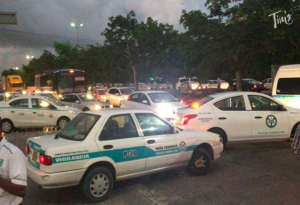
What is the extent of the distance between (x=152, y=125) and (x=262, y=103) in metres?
4.28

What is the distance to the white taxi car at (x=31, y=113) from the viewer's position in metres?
13.1

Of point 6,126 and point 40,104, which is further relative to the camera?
point 40,104

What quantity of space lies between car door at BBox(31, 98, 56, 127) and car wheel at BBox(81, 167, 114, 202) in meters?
9.00

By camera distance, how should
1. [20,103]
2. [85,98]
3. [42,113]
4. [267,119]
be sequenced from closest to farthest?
1. [267,119]
2. [20,103]
3. [42,113]
4. [85,98]

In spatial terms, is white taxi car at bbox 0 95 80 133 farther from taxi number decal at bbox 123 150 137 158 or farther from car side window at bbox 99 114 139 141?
taxi number decal at bbox 123 150 137 158

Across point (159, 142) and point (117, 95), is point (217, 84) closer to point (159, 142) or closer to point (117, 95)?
point (117, 95)

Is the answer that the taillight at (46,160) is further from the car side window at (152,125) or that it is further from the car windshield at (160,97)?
the car windshield at (160,97)

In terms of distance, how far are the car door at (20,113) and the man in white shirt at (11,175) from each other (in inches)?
439

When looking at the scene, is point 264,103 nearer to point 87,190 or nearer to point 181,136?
point 181,136

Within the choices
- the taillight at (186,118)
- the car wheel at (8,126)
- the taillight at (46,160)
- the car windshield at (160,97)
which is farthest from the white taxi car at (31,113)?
the taillight at (46,160)

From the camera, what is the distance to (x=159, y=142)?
6059 millimetres

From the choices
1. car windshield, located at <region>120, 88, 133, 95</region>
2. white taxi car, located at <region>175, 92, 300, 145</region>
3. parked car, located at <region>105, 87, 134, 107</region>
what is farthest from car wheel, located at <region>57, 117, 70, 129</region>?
car windshield, located at <region>120, 88, 133, 95</region>

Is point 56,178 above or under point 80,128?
under

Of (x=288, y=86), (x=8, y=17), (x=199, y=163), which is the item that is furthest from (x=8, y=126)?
(x=288, y=86)
